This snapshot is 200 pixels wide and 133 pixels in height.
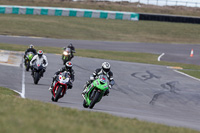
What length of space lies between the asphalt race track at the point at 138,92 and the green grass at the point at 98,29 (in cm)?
2434

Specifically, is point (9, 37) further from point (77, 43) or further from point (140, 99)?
point (140, 99)

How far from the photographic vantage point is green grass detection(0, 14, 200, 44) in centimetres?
5334

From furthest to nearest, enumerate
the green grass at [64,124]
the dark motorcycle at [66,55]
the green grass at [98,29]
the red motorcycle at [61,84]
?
the green grass at [98,29]
the dark motorcycle at [66,55]
the red motorcycle at [61,84]
the green grass at [64,124]

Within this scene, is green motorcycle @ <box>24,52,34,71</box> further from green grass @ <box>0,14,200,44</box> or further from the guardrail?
the guardrail

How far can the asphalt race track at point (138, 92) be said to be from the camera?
1488 cm

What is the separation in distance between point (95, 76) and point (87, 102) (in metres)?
0.92

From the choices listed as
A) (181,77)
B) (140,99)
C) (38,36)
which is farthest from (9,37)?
(140,99)

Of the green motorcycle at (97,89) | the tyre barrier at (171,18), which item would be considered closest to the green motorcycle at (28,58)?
the green motorcycle at (97,89)

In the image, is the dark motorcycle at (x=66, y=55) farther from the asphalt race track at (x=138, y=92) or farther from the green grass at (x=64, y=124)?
the green grass at (x=64, y=124)

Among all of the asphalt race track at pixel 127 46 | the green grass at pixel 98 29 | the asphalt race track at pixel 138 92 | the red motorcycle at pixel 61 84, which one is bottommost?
the asphalt race track at pixel 127 46

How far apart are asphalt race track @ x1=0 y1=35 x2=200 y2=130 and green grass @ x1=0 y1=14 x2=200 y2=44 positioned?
79.8ft

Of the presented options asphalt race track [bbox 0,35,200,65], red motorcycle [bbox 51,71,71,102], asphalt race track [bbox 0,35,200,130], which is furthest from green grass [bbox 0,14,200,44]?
red motorcycle [bbox 51,71,71,102]

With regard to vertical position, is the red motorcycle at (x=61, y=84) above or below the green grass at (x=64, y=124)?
below

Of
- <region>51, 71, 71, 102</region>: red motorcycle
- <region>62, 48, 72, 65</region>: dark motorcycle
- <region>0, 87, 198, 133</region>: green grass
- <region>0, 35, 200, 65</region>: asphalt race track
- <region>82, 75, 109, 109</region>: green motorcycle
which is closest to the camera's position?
<region>0, 87, 198, 133</region>: green grass
